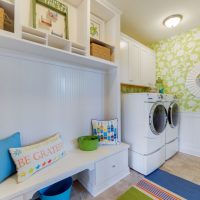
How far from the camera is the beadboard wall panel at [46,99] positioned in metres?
1.46

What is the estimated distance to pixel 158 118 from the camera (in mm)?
2289

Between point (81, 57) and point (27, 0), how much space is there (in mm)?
857

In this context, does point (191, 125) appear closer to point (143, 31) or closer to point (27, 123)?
point (143, 31)

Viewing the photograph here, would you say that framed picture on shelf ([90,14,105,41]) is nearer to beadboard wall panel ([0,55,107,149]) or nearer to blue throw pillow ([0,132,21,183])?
beadboard wall panel ([0,55,107,149])

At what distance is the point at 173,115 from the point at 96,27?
216cm

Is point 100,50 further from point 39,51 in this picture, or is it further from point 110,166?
point 110,166

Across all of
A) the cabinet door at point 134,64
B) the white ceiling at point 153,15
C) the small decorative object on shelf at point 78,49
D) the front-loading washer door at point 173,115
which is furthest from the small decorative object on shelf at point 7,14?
the front-loading washer door at point 173,115

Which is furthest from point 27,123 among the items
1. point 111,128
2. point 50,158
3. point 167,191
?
point 167,191

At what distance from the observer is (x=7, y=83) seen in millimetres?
Answer: 1446

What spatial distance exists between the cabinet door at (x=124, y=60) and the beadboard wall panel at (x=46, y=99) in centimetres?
43

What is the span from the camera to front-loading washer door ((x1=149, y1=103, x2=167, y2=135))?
203 cm

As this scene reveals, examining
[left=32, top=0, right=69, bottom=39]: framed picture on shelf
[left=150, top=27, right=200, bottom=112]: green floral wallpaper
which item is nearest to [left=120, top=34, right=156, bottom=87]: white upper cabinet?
[left=150, top=27, right=200, bottom=112]: green floral wallpaper

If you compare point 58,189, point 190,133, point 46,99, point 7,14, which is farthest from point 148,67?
point 58,189

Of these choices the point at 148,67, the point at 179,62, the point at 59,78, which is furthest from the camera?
the point at 148,67
